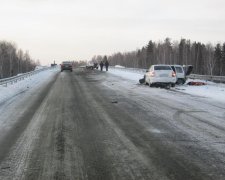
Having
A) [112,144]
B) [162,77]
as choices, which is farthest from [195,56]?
[112,144]

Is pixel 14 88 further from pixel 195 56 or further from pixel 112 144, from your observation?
pixel 195 56

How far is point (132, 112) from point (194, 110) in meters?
2.21

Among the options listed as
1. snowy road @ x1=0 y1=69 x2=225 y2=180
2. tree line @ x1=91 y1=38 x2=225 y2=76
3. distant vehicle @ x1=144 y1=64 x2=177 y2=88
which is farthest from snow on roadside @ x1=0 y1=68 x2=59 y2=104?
tree line @ x1=91 y1=38 x2=225 y2=76

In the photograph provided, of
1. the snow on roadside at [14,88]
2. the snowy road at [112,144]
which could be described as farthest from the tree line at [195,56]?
the snowy road at [112,144]

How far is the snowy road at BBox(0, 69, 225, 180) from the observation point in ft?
18.6

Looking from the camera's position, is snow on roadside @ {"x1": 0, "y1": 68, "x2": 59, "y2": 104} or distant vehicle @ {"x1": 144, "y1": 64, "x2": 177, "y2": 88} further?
distant vehicle @ {"x1": 144, "y1": 64, "x2": 177, "y2": 88}

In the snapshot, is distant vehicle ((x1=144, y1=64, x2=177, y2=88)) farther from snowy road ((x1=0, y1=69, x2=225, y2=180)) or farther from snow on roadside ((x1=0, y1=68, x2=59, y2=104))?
snowy road ((x1=0, y1=69, x2=225, y2=180))

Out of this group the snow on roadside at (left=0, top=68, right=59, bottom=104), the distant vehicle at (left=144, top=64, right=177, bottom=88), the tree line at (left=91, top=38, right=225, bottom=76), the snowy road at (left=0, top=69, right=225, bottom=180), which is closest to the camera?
the snowy road at (left=0, top=69, right=225, bottom=180)

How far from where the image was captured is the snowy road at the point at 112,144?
18.6 ft

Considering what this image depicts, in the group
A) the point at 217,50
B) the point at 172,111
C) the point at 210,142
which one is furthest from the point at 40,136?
the point at 217,50

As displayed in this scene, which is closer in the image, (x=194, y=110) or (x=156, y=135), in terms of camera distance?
(x=156, y=135)

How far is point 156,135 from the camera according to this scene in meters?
8.49

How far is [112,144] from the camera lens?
7527 millimetres

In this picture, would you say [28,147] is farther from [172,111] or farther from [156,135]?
[172,111]
